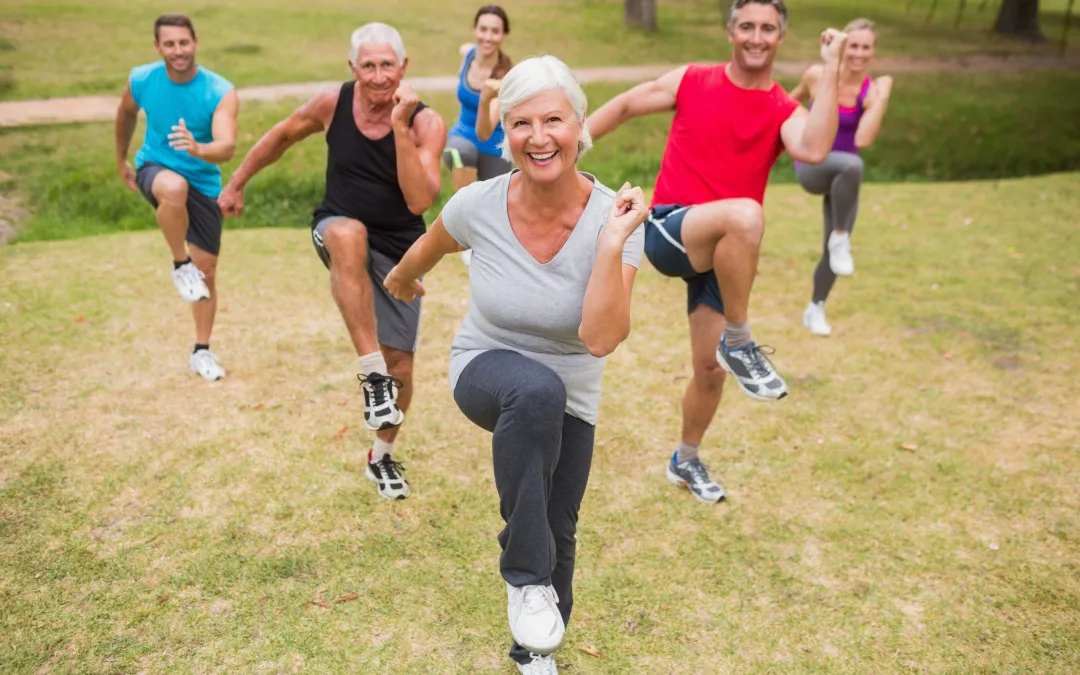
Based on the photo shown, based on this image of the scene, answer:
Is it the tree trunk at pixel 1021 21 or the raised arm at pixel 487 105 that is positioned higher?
the raised arm at pixel 487 105

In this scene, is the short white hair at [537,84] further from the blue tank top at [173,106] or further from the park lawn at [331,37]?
the park lawn at [331,37]

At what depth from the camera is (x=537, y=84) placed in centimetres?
292

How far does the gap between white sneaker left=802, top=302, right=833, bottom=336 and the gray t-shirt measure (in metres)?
4.56

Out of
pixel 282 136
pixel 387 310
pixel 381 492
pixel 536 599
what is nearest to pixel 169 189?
pixel 282 136

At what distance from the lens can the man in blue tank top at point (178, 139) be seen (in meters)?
5.69

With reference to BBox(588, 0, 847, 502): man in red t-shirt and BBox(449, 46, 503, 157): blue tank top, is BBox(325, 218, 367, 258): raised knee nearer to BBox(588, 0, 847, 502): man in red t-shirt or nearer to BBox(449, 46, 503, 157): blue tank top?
BBox(588, 0, 847, 502): man in red t-shirt

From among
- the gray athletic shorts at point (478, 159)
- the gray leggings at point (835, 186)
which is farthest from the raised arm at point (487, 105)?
the gray leggings at point (835, 186)

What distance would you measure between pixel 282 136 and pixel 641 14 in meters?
18.2

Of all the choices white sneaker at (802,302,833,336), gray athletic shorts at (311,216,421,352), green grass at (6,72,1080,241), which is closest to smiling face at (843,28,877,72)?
white sneaker at (802,302,833,336)

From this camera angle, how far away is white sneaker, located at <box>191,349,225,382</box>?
20.1 ft

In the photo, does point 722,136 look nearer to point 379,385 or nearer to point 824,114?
point 824,114

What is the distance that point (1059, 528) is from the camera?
15.4ft

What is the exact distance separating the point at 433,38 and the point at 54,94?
23.1ft

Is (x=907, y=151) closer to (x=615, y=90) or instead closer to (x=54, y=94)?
(x=615, y=90)
